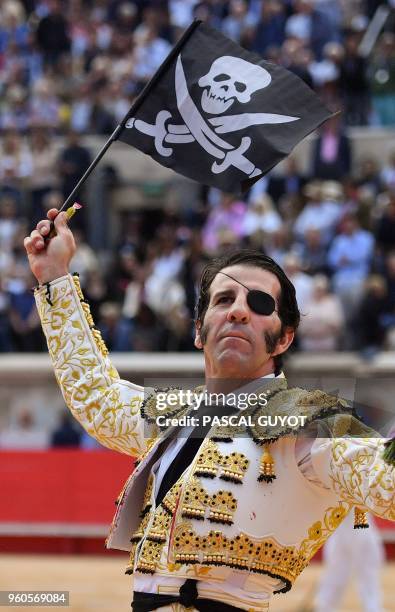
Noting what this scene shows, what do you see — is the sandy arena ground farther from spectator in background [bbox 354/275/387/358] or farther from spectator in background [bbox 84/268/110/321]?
spectator in background [bbox 84/268/110/321]

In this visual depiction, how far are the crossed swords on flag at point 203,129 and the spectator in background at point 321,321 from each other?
615 cm

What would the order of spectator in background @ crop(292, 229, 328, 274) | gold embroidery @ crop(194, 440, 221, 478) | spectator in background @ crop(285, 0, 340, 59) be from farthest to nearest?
1. spectator in background @ crop(285, 0, 340, 59)
2. spectator in background @ crop(292, 229, 328, 274)
3. gold embroidery @ crop(194, 440, 221, 478)

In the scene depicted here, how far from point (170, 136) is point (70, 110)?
34.4 feet

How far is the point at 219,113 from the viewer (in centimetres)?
326

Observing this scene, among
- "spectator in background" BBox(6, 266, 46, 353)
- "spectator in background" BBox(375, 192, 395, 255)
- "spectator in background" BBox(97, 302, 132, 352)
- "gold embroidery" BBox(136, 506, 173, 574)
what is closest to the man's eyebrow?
"gold embroidery" BBox(136, 506, 173, 574)

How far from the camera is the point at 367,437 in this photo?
8.73 feet

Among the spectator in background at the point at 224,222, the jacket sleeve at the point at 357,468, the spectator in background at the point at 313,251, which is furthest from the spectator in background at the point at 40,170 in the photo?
the jacket sleeve at the point at 357,468

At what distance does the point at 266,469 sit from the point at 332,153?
912 cm

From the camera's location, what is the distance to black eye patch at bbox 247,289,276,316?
9.41ft

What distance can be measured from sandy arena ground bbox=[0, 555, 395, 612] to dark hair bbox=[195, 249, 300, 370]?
4469 millimetres

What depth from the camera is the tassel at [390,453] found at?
2.52 m

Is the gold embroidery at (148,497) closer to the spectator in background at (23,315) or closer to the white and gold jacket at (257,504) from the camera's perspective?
the white and gold jacket at (257,504)

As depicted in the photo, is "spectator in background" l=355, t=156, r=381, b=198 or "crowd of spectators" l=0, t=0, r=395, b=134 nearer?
"spectator in background" l=355, t=156, r=381, b=198

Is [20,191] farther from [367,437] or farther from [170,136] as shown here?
[367,437]
